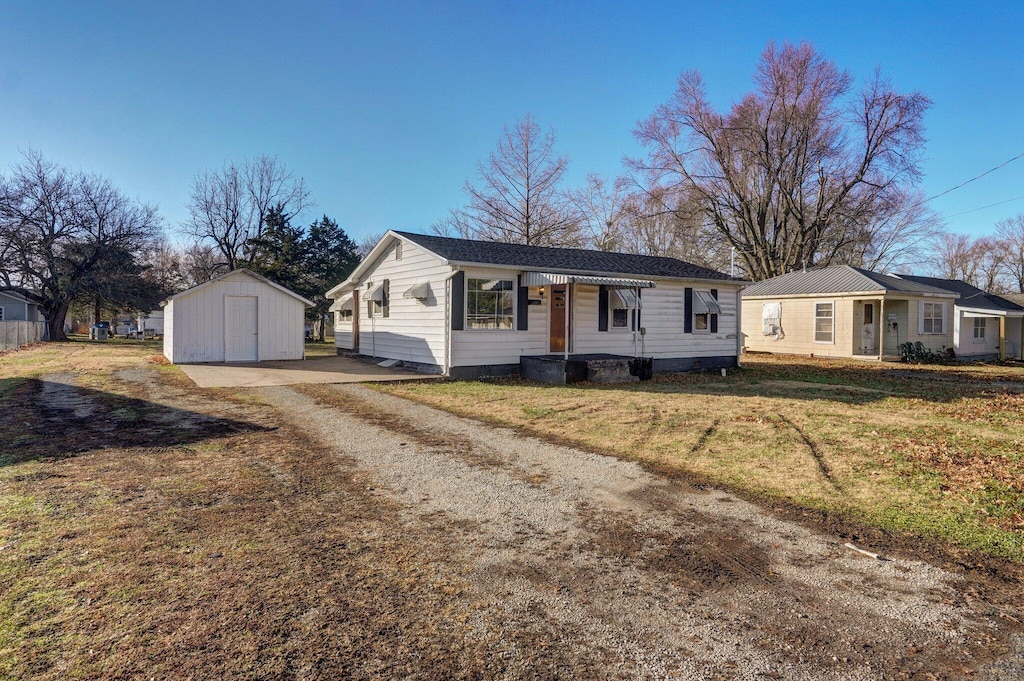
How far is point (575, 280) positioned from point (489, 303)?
213cm

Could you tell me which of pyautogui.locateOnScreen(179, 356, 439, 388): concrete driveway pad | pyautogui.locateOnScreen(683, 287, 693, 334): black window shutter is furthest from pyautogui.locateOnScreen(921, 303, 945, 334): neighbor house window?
pyautogui.locateOnScreen(179, 356, 439, 388): concrete driveway pad

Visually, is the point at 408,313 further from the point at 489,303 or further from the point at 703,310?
the point at 703,310

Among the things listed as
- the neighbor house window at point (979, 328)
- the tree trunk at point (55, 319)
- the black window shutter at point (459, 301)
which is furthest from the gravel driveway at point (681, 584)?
the tree trunk at point (55, 319)

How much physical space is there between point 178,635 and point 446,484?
2.58 metres

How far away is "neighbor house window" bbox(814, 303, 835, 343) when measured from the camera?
21281 mm

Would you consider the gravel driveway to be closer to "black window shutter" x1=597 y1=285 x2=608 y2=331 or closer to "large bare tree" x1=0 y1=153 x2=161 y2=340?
"black window shutter" x1=597 y1=285 x2=608 y2=331

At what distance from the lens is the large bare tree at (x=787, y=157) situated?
27609 millimetres

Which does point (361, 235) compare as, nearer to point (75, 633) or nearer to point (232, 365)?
point (232, 365)

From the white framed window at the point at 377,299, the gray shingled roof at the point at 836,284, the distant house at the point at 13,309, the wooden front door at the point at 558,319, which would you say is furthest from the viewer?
the distant house at the point at 13,309

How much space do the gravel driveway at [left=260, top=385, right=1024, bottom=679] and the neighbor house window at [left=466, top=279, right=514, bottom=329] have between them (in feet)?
25.6

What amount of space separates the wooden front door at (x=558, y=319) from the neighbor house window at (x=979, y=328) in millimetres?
20001

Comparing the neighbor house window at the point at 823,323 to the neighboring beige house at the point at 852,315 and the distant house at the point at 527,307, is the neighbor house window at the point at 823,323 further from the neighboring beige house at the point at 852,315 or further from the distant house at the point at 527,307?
the distant house at the point at 527,307

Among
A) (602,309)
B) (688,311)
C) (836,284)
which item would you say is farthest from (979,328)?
(602,309)

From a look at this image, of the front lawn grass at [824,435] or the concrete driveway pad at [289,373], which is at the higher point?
the concrete driveway pad at [289,373]
